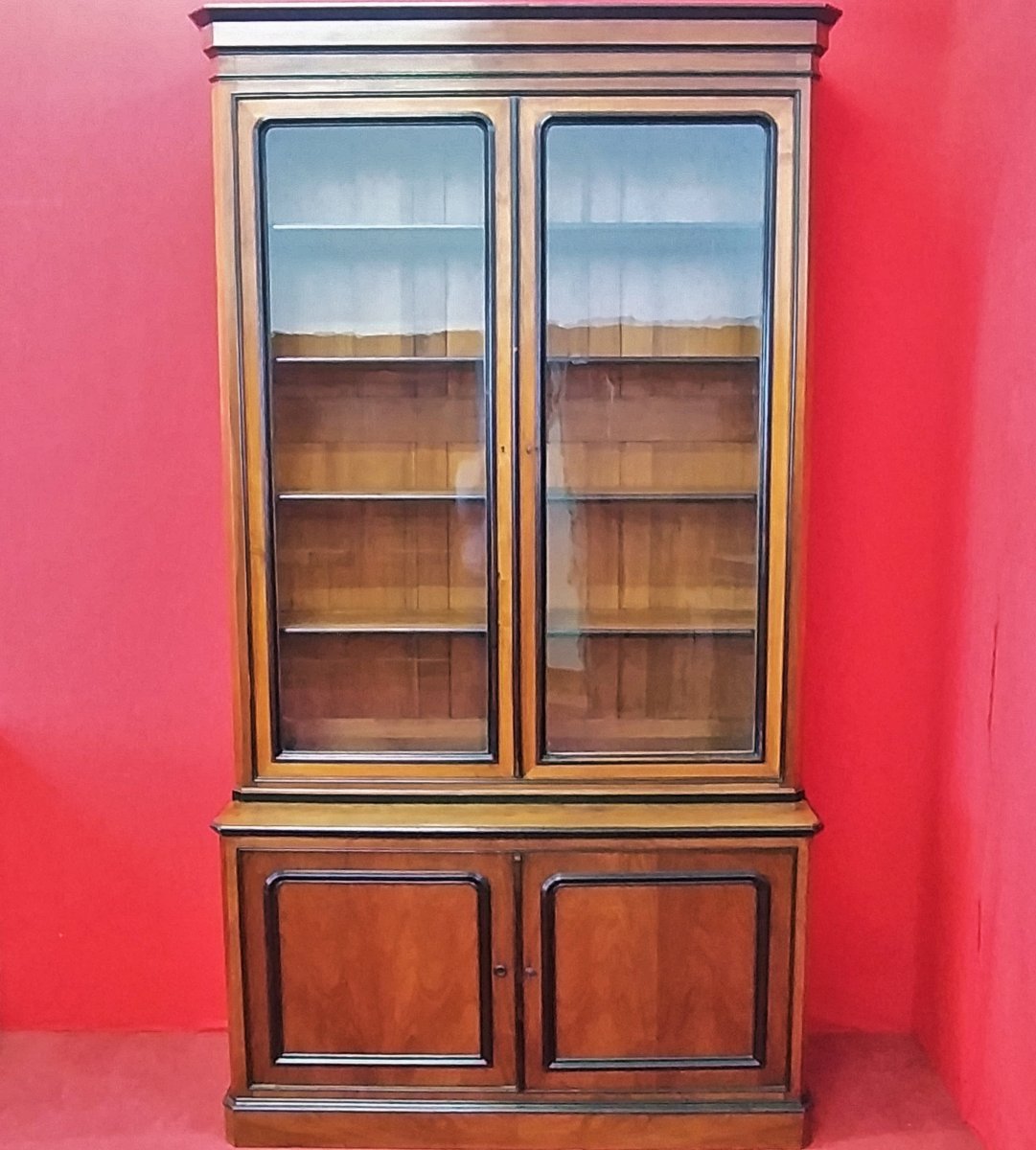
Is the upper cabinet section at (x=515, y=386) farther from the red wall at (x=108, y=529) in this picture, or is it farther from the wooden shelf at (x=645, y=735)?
the red wall at (x=108, y=529)

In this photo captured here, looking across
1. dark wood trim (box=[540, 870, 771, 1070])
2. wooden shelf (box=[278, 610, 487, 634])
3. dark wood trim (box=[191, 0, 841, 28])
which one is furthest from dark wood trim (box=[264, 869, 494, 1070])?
dark wood trim (box=[191, 0, 841, 28])

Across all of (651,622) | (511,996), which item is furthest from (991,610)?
(511,996)

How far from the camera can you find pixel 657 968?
91.9 inches

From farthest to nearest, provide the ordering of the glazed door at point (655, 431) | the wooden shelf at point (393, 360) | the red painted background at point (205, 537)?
the red painted background at point (205, 537) → the wooden shelf at point (393, 360) → the glazed door at point (655, 431)

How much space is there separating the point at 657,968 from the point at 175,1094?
114 centimetres

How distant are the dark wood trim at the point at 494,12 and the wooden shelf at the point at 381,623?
1178 mm

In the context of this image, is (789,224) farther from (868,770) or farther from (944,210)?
(868,770)

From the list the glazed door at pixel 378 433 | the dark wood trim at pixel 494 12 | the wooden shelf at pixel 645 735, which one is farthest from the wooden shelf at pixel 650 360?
the wooden shelf at pixel 645 735

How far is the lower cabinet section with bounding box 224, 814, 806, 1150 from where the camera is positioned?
7.54 feet

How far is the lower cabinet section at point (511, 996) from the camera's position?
230cm

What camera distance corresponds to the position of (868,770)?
2.66m

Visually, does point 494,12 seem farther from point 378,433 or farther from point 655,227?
point 378,433

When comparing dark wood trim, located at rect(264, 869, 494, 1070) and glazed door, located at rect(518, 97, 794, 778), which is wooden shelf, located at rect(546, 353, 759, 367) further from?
dark wood trim, located at rect(264, 869, 494, 1070)

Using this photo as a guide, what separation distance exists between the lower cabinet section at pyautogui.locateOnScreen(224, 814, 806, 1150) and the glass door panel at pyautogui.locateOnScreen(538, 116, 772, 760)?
1.04ft
